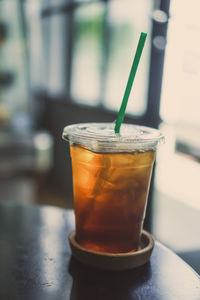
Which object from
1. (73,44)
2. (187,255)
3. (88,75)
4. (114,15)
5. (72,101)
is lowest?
(187,255)

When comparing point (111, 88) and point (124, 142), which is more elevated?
point (124, 142)

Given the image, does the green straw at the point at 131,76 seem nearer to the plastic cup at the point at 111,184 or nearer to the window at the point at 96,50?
the plastic cup at the point at 111,184

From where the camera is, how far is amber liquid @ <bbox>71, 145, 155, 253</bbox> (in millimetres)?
843

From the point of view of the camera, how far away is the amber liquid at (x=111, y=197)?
2.77ft

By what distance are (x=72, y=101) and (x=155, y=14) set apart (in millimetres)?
1668

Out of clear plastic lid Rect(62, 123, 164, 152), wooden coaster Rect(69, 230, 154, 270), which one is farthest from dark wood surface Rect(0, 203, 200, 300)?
clear plastic lid Rect(62, 123, 164, 152)

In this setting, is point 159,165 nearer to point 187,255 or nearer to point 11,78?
point 187,255

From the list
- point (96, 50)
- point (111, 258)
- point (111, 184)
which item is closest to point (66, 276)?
point (111, 258)

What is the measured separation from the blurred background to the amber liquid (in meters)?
1.36

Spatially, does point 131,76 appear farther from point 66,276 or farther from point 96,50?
point 96,50

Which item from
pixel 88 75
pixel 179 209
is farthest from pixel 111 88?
pixel 179 209

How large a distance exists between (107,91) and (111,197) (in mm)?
3089

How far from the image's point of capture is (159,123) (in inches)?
115

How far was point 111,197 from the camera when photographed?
85cm
